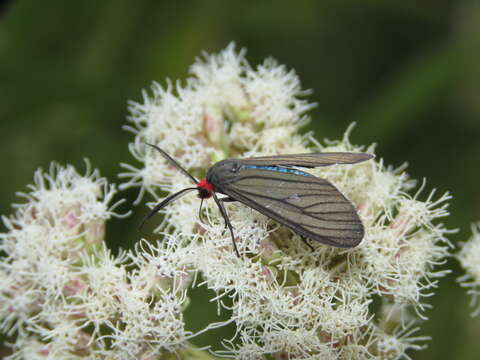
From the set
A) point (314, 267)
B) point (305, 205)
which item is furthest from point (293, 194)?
point (314, 267)

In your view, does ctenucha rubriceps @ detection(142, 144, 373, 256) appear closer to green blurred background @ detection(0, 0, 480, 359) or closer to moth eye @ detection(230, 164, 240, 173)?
moth eye @ detection(230, 164, 240, 173)

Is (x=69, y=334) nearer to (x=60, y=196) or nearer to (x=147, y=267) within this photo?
(x=147, y=267)

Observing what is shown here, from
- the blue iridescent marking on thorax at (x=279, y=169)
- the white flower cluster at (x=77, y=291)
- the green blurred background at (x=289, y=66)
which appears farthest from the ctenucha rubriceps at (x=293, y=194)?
the green blurred background at (x=289, y=66)

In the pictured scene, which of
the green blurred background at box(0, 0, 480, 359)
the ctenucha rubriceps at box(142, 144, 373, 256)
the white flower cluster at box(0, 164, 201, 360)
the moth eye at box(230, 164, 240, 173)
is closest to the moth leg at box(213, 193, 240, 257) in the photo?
the ctenucha rubriceps at box(142, 144, 373, 256)

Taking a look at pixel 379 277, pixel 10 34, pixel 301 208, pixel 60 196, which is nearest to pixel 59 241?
pixel 60 196

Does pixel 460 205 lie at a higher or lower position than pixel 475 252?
higher

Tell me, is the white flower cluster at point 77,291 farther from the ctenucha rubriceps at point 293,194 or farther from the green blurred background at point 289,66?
the green blurred background at point 289,66

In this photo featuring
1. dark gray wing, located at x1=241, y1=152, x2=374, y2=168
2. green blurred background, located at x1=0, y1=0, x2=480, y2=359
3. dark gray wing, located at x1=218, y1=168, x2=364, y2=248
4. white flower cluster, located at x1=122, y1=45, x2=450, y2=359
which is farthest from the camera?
green blurred background, located at x1=0, y1=0, x2=480, y2=359
